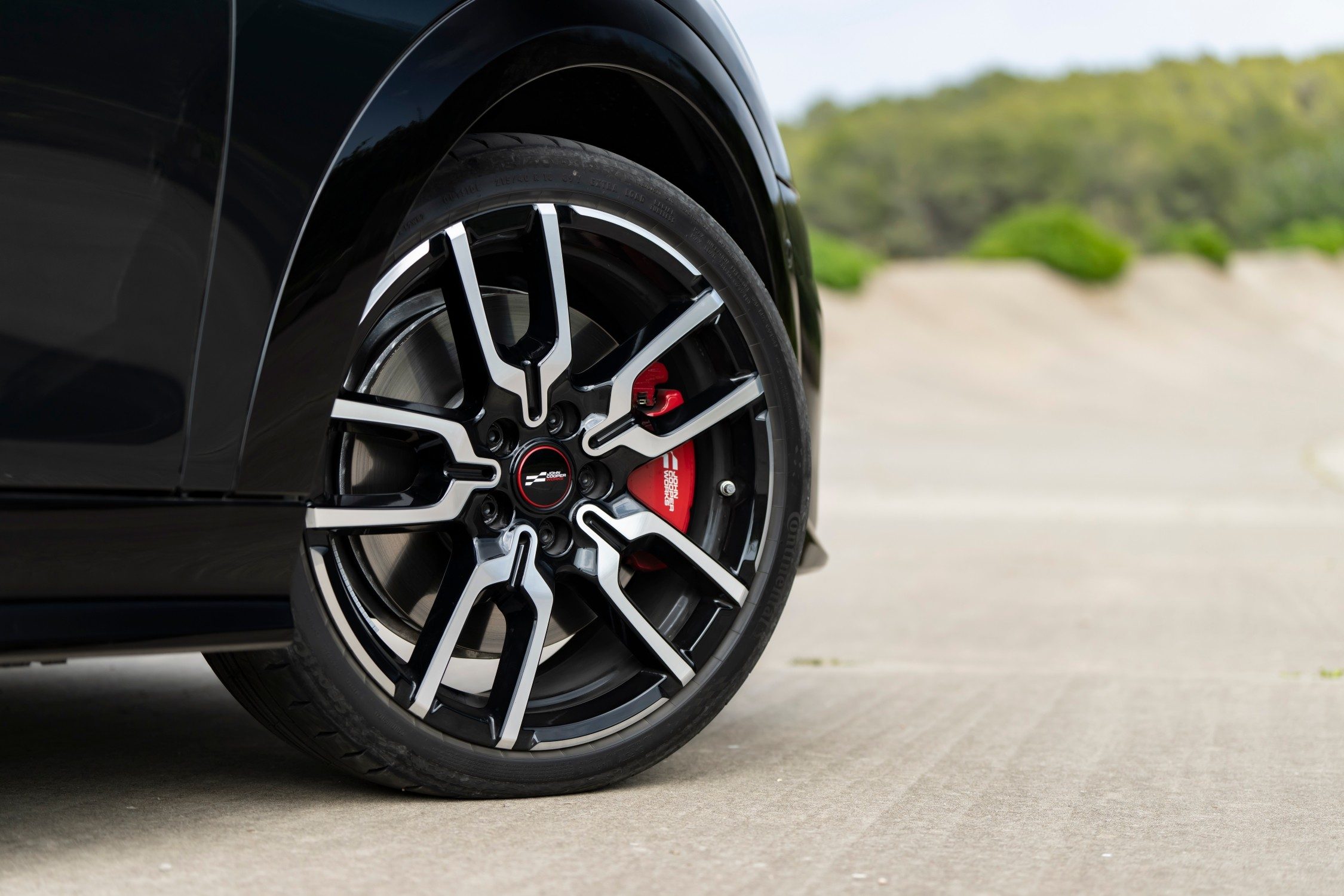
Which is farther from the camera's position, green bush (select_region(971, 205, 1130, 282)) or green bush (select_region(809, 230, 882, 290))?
green bush (select_region(971, 205, 1130, 282))

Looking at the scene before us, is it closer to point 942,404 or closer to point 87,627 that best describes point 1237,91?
point 942,404

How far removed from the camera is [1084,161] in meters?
104

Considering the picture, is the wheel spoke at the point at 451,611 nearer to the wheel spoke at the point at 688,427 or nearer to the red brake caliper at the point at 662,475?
the wheel spoke at the point at 688,427

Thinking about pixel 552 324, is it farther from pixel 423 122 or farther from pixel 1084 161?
pixel 1084 161

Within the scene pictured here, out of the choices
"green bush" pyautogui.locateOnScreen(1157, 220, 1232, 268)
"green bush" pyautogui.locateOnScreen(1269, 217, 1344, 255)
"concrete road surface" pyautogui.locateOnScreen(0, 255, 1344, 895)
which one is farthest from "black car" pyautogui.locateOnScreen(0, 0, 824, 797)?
"green bush" pyautogui.locateOnScreen(1269, 217, 1344, 255)

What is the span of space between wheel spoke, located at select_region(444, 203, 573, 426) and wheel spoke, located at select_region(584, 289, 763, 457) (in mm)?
121

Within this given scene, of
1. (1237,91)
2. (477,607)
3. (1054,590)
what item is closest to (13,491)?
(477,607)

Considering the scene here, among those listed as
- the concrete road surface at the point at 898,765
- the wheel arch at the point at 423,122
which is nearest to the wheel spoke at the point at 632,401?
the wheel arch at the point at 423,122

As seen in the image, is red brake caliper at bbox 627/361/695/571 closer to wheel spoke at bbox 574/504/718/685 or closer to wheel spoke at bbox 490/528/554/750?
wheel spoke at bbox 574/504/718/685

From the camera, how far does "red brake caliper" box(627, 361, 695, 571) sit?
2.84 meters

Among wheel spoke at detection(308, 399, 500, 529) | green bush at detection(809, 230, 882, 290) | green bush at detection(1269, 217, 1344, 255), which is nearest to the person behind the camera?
wheel spoke at detection(308, 399, 500, 529)

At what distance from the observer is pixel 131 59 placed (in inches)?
81.2

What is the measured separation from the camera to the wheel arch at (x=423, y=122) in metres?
2.23

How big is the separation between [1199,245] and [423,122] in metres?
54.7
